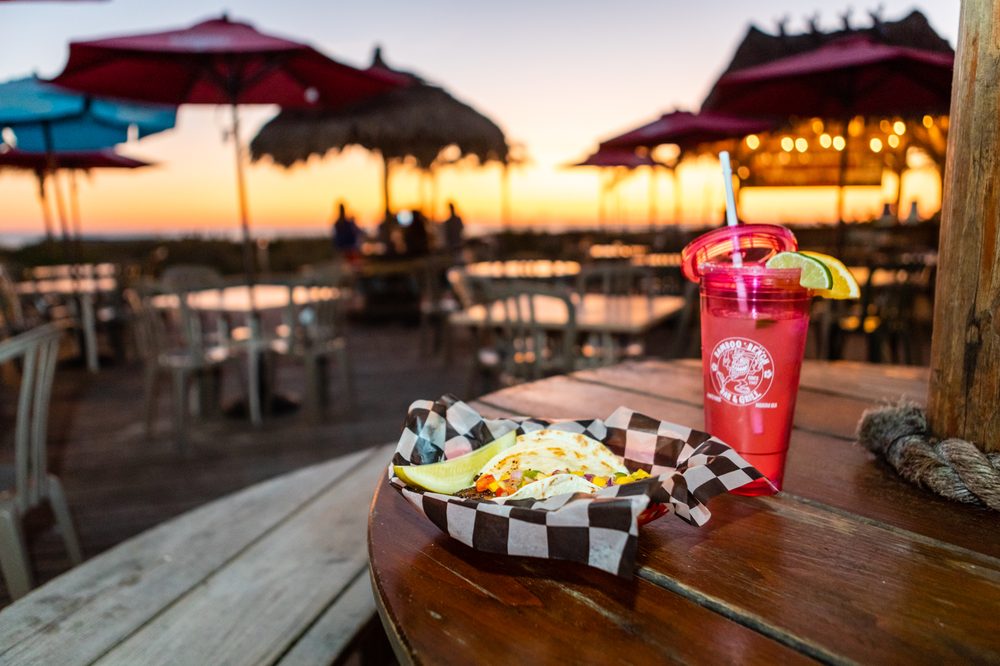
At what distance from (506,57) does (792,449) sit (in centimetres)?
1133

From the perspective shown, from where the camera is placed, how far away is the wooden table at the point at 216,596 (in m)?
0.97

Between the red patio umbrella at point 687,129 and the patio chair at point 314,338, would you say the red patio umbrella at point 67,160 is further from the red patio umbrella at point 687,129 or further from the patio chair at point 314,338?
the red patio umbrella at point 687,129

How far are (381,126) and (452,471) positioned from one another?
7055 millimetres

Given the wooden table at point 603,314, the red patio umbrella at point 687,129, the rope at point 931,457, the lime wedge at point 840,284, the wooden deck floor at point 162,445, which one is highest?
the red patio umbrella at point 687,129

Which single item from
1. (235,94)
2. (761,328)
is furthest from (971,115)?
(235,94)

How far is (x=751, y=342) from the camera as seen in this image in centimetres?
68

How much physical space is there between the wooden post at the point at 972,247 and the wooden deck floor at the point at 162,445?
7.25 feet

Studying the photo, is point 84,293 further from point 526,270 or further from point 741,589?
point 741,589

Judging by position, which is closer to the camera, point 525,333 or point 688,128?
point 525,333

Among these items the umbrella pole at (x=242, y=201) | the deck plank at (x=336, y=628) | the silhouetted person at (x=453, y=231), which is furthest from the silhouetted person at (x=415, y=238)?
the deck plank at (x=336, y=628)

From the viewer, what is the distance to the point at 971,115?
711mm

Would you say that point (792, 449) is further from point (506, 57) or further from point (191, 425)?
point (506, 57)

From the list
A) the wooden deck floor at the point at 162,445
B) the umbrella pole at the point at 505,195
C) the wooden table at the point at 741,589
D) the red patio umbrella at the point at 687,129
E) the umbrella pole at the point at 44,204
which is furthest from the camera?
the umbrella pole at the point at 505,195

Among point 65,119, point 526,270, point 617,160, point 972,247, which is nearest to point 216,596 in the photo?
point 972,247
